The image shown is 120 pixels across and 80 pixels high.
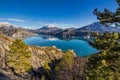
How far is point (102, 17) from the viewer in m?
20.8

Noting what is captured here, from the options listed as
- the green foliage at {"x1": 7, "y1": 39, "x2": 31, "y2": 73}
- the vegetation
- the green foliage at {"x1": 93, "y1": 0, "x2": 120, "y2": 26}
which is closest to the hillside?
the green foliage at {"x1": 7, "y1": 39, "x2": 31, "y2": 73}

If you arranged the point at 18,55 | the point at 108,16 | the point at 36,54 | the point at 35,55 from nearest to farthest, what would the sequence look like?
the point at 108,16 → the point at 18,55 → the point at 35,55 → the point at 36,54

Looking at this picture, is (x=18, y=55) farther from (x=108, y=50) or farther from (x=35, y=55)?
(x=108, y=50)

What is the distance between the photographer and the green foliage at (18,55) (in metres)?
66.2

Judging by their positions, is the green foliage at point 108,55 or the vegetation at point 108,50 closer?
the vegetation at point 108,50

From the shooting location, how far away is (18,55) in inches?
2640

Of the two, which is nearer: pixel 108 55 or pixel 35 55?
pixel 108 55

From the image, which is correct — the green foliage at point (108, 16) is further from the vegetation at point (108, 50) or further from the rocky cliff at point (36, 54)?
the rocky cliff at point (36, 54)

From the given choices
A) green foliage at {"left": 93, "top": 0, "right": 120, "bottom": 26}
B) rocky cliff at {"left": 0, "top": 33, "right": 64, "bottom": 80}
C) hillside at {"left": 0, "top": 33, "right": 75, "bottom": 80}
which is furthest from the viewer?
rocky cliff at {"left": 0, "top": 33, "right": 64, "bottom": 80}

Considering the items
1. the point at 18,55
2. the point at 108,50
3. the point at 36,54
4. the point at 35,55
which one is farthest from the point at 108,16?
the point at 36,54

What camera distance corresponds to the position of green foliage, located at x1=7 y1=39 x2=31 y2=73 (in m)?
66.2

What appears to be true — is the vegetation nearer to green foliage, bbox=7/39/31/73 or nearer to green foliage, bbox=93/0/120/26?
green foliage, bbox=93/0/120/26

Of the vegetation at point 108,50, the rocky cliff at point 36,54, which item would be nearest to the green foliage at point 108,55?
the vegetation at point 108,50

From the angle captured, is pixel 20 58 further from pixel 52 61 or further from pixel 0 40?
pixel 52 61
